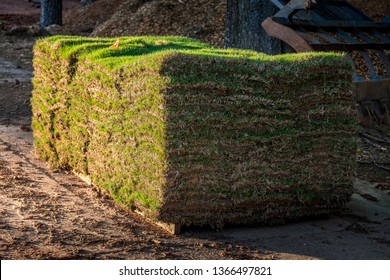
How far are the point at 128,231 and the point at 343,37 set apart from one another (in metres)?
5.24

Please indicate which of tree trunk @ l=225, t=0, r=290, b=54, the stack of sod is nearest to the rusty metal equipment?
tree trunk @ l=225, t=0, r=290, b=54

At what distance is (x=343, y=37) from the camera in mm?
10055

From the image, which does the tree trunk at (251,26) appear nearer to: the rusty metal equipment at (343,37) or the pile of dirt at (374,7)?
the rusty metal equipment at (343,37)

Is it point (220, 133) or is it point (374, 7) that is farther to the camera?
point (374, 7)

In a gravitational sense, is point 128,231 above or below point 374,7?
below

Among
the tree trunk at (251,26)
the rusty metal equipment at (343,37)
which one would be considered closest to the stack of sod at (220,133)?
the rusty metal equipment at (343,37)

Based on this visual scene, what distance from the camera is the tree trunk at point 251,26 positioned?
1022 centimetres

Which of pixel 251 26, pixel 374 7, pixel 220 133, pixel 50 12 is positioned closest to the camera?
pixel 220 133

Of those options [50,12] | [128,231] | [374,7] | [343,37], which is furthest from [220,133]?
[50,12]

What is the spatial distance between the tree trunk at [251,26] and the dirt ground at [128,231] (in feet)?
9.71

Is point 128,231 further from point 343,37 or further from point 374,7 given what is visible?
point 374,7

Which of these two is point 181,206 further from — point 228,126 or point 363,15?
point 363,15

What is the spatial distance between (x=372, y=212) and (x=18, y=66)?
884 centimetres

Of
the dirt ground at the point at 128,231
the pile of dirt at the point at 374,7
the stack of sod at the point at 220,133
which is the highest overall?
the pile of dirt at the point at 374,7
